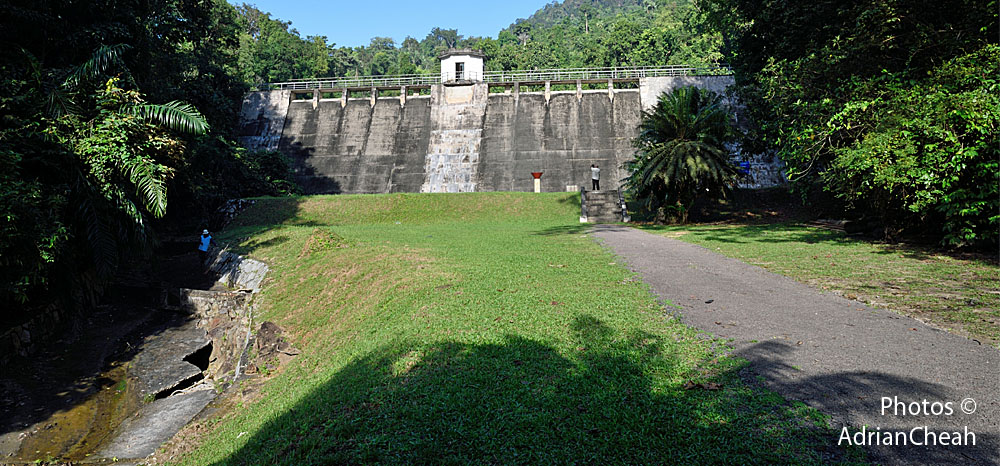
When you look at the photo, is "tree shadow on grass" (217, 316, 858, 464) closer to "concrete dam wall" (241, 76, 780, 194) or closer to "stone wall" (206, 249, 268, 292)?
"stone wall" (206, 249, 268, 292)

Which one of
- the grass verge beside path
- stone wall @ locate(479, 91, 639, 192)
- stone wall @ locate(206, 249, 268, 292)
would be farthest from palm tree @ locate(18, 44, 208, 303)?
stone wall @ locate(479, 91, 639, 192)

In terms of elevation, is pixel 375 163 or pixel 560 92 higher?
pixel 560 92

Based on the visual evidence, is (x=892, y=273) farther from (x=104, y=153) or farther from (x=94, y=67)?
(x=94, y=67)

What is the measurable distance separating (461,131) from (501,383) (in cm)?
4035

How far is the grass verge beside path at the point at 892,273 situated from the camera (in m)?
7.05

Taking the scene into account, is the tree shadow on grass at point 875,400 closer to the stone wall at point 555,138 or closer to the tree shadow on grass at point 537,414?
the tree shadow on grass at point 537,414

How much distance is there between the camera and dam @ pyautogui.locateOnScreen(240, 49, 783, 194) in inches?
1629

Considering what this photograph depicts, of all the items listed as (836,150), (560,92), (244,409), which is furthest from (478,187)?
(244,409)

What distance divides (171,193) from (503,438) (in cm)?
2666

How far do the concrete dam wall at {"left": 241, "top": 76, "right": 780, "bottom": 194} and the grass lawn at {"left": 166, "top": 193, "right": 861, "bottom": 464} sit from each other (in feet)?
95.3

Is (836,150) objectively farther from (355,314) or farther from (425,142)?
(425,142)

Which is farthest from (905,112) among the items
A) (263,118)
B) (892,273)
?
(263,118)

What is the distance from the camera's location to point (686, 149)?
2031cm

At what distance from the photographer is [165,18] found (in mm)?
22594
